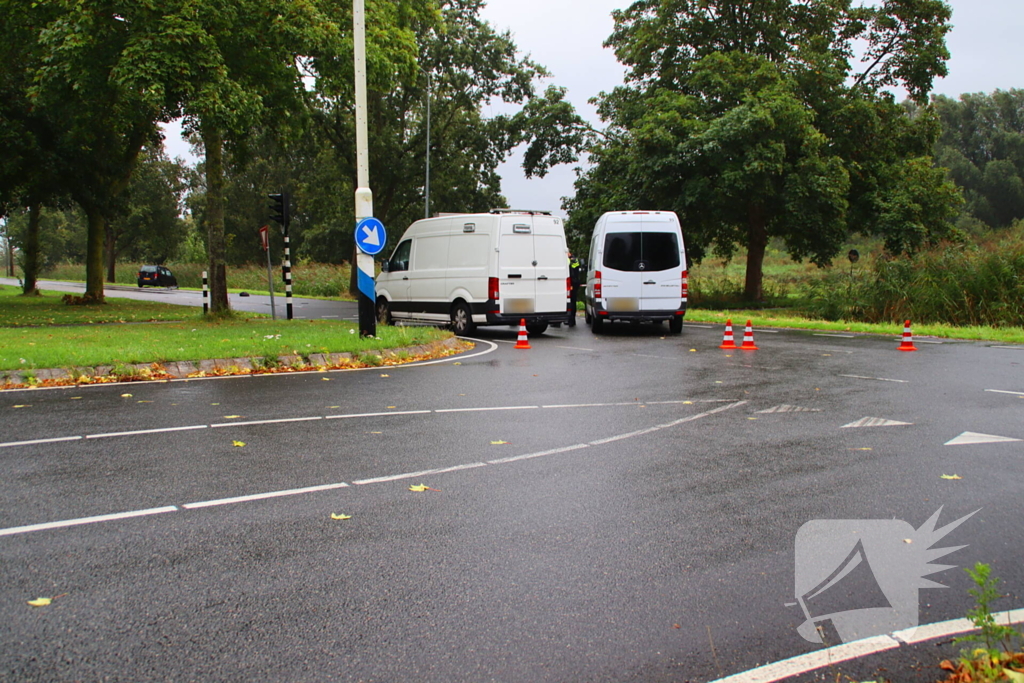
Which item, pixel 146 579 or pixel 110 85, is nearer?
pixel 146 579

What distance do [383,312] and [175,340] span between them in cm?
673

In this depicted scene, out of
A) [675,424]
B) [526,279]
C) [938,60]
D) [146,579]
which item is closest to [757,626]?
[146,579]

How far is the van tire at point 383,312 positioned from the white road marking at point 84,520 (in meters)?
15.1

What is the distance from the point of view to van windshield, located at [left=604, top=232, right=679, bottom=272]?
59.9 feet

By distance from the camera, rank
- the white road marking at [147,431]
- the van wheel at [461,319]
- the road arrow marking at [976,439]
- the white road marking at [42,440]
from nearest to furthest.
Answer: the white road marking at [42,440] < the road arrow marking at [976,439] < the white road marking at [147,431] < the van wheel at [461,319]

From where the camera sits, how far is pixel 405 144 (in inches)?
1567

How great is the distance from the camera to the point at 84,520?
15.5ft

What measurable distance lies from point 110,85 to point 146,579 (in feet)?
49.9

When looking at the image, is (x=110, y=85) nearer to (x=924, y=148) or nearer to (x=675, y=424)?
(x=675, y=424)

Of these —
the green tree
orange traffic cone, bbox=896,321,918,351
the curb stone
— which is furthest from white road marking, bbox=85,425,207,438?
Result: the green tree

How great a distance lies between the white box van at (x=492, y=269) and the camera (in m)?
17.3

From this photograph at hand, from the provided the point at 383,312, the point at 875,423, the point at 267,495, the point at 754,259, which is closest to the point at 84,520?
the point at 267,495

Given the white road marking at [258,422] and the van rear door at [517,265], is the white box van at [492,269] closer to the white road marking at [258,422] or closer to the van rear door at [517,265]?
the van rear door at [517,265]

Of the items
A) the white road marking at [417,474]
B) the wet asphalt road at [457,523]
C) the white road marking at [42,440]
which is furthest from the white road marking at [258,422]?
the white road marking at [417,474]
